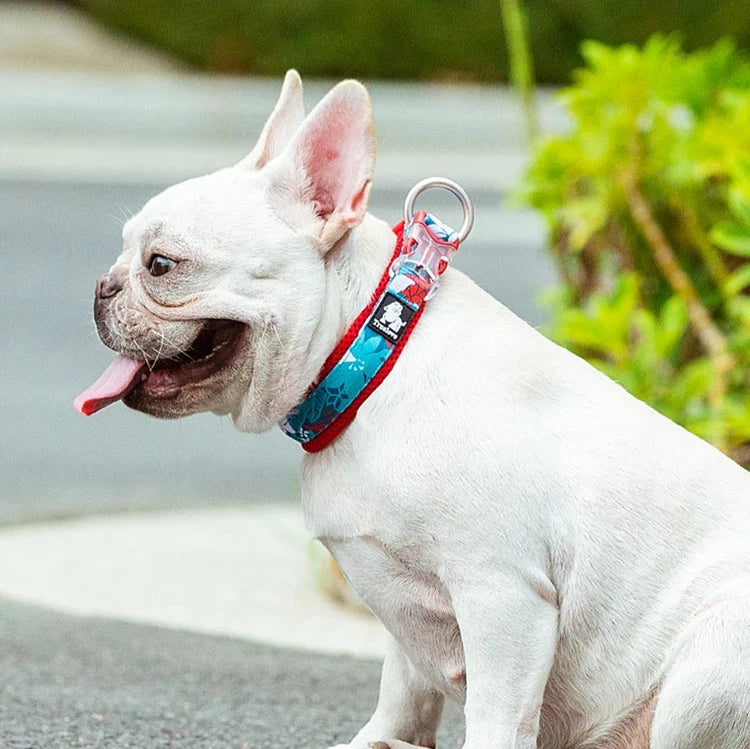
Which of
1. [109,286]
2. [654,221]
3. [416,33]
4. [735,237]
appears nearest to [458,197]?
A: [109,286]

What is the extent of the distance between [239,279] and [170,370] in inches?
11.1

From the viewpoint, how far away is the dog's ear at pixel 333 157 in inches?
128

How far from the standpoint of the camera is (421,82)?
18.4 m

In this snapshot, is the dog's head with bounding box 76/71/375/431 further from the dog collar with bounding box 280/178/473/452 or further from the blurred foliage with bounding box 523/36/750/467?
the blurred foliage with bounding box 523/36/750/467

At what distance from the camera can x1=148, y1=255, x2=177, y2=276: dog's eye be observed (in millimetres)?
3215

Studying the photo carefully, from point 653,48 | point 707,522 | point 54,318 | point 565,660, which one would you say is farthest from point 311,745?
point 54,318

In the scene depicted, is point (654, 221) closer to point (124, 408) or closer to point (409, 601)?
point (409, 601)

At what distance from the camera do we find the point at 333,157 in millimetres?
3281

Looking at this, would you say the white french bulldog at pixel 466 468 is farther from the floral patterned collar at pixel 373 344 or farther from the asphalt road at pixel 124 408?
the asphalt road at pixel 124 408

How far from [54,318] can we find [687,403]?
6.12 m

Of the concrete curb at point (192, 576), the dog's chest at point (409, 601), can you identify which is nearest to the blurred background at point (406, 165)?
the concrete curb at point (192, 576)

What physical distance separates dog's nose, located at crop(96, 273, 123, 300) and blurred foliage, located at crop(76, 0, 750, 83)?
15.1 m

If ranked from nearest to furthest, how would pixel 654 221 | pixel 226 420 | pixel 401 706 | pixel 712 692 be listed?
1. pixel 712 692
2. pixel 401 706
3. pixel 654 221
4. pixel 226 420

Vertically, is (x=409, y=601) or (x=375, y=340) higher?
(x=375, y=340)
